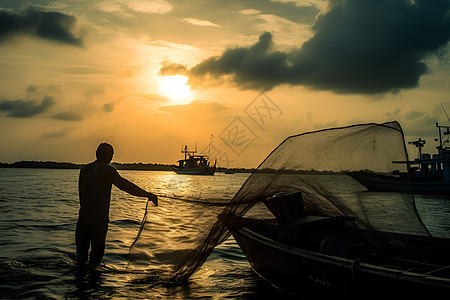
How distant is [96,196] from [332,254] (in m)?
3.61

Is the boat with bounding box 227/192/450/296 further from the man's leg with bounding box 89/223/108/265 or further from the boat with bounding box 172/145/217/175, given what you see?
the boat with bounding box 172/145/217/175

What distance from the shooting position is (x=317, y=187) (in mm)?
6121

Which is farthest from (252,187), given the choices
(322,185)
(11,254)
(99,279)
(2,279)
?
(11,254)

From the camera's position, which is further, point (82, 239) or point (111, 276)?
point (111, 276)

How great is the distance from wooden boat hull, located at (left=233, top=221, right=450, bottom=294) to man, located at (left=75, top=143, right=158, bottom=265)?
2147mm

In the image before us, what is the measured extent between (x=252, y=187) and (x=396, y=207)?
9.08 ft

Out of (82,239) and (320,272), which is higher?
(82,239)

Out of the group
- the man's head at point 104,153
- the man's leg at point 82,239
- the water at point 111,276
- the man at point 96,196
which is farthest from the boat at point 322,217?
the man's head at point 104,153

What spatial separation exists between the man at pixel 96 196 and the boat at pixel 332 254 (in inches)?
78.6

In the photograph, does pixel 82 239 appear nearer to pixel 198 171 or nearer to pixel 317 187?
pixel 317 187

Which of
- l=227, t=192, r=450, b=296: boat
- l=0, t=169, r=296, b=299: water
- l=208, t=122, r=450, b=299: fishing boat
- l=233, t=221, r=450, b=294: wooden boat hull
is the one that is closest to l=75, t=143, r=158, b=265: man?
l=0, t=169, r=296, b=299: water

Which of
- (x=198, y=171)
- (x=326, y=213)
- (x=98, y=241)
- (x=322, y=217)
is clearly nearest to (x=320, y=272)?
(x=322, y=217)

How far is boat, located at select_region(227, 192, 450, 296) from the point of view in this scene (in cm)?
372

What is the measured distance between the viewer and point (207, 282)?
6.18 metres
